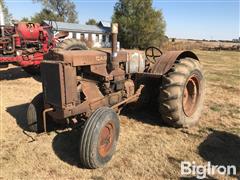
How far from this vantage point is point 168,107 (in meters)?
4.70

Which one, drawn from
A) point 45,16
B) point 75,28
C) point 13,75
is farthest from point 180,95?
point 45,16

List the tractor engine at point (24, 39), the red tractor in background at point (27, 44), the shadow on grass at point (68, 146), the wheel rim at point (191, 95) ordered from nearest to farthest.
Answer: the shadow on grass at point (68, 146) < the wheel rim at point (191, 95) < the red tractor in background at point (27, 44) < the tractor engine at point (24, 39)

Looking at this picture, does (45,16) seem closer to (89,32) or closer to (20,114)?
(89,32)

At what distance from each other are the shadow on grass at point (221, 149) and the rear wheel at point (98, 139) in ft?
4.56

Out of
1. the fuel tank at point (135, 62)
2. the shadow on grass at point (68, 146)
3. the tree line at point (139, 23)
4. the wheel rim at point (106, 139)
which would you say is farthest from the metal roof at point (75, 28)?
the wheel rim at point (106, 139)

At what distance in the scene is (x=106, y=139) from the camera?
12.7ft

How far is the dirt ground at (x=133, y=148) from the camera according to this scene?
3627 mm

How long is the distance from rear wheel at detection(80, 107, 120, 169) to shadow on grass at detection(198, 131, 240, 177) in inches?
54.8

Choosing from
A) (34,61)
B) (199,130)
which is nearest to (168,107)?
(199,130)

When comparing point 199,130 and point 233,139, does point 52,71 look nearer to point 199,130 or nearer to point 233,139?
point 199,130

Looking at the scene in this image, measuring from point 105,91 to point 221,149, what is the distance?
204 centimetres

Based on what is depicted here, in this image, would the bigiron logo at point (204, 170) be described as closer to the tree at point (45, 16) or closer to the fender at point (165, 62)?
the fender at point (165, 62)

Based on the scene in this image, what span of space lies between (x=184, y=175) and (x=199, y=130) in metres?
1.60

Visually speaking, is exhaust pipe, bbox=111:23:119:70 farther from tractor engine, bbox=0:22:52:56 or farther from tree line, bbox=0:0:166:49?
tree line, bbox=0:0:166:49
